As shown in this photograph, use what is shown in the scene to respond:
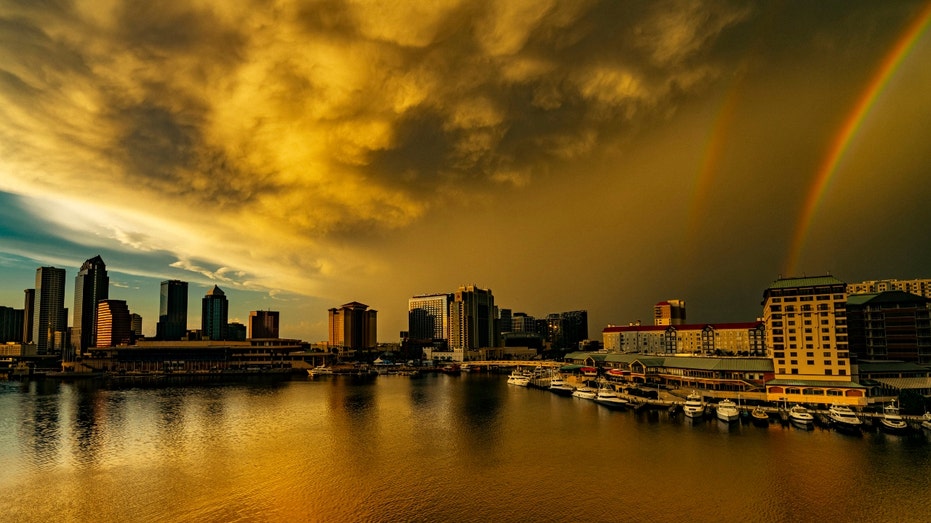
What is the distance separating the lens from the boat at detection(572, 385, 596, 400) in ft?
316

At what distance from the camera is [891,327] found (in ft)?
310

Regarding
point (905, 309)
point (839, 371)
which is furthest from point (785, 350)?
point (905, 309)

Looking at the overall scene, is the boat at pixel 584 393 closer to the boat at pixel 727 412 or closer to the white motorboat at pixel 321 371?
the boat at pixel 727 412

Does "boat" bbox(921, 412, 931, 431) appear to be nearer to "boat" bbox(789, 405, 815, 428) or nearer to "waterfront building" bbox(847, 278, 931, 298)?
"boat" bbox(789, 405, 815, 428)

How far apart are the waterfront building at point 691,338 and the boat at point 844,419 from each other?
7898 cm

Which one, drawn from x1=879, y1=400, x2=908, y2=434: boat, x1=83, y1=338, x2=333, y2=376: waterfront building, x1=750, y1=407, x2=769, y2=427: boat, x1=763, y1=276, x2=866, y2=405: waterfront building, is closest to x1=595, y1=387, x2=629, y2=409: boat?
x1=750, y1=407, x2=769, y2=427: boat

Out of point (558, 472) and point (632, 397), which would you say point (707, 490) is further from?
point (632, 397)

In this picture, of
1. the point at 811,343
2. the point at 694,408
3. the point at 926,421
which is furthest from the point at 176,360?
the point at 926,421

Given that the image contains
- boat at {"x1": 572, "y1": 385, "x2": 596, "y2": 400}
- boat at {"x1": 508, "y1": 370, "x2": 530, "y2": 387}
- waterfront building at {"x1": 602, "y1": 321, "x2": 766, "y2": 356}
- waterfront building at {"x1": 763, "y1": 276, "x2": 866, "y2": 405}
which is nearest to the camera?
waterfront building at {"x1": 763, "y1": 276, "x2": 866, "y2": 405}

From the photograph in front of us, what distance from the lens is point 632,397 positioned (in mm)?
84688

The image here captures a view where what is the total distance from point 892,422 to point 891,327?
46225 mm

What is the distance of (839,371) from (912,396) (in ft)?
33.2

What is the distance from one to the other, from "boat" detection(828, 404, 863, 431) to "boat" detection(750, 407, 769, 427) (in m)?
7.04

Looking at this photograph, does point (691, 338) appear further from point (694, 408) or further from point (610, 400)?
point (694, 408)
